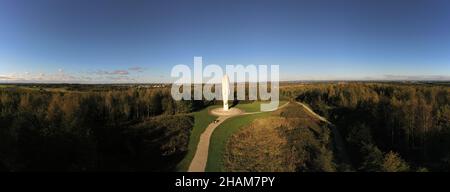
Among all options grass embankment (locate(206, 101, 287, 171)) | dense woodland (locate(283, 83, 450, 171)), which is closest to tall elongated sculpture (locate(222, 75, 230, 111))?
grass embankment (locate(206, 101, 287, 171))

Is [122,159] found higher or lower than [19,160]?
lower

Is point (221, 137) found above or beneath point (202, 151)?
above

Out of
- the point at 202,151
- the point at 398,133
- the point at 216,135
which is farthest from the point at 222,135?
the point at 398,133

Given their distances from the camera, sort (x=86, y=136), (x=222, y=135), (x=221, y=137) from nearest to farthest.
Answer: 1. (x=86, y=136)
2. (x=221, y=137)
3. (x=222, y=135)

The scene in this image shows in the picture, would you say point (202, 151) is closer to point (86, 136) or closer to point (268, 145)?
point (268, 145)

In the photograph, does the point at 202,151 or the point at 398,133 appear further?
the point at 398,133

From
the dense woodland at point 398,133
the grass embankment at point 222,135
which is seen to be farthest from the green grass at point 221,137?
the dense woodland at point 398,133

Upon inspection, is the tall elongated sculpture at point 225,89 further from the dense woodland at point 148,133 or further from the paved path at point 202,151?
the paved path at point 202,151

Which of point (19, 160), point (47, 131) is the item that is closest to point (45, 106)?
point (47, 131)
